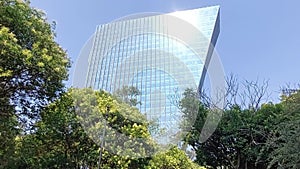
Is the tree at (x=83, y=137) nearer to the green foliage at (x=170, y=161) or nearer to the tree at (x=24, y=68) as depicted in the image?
the green foliage at (x=170, y=161)

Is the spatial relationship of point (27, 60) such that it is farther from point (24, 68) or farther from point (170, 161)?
point (170, 161)

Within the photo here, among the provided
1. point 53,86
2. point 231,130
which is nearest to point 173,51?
point 231,130

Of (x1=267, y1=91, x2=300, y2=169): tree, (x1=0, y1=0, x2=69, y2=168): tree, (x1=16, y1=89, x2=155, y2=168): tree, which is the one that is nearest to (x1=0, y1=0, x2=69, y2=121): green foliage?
(x1=0, y1=0, x2=69, y2=168): tree

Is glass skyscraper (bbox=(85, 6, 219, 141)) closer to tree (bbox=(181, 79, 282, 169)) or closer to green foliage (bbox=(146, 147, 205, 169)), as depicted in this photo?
tree (bbox=(181, 79, 282, 169))

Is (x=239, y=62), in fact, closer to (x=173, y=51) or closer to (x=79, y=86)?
(x=173, y=51)

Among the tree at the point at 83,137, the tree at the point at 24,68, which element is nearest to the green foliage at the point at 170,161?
the tree at the point at 83,137

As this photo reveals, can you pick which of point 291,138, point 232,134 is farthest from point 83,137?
point 232,134

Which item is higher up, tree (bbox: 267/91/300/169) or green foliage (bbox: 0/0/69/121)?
green foliage (bbox: 0/0/69/121)

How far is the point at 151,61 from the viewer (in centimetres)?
692

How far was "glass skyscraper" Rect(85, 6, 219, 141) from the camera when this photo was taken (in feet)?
22.7

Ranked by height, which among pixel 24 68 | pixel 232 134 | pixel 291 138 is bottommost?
pixel 291 138

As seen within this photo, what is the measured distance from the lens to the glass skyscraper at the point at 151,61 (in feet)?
22.7

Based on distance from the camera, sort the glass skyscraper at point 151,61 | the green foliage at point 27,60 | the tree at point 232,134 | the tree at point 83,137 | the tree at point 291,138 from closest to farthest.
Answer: the tree at point 291,138
the green foliage at point 27,60
the tree at point 83,137
the glass skyscraper at point 151,61
the tree at point 232,134

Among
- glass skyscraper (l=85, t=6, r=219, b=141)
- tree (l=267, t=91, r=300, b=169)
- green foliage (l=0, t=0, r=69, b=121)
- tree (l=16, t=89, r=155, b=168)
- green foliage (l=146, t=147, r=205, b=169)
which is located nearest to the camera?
tree (l=267, t=91, r=300, b=169)
